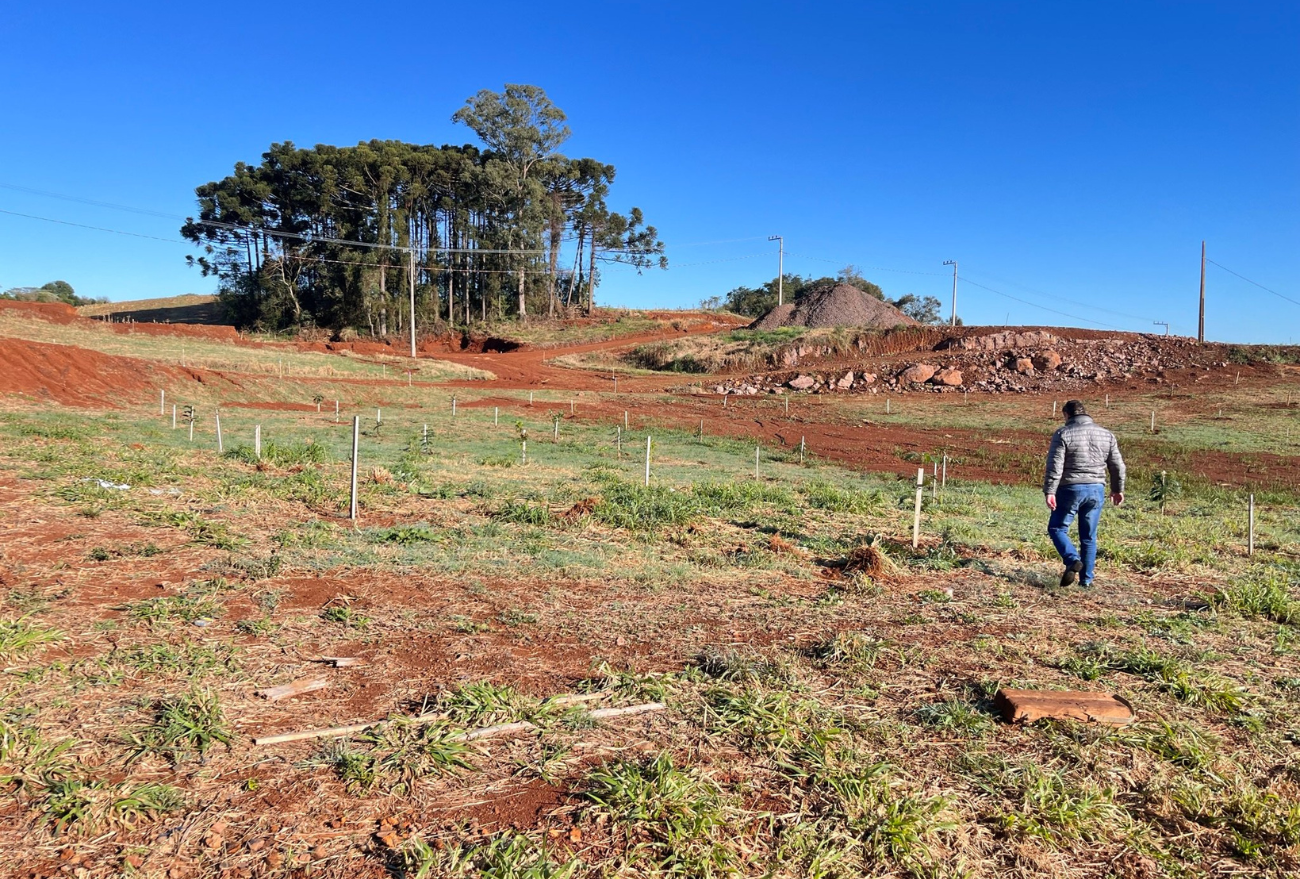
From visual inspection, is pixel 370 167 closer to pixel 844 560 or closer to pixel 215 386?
pixel 215 386

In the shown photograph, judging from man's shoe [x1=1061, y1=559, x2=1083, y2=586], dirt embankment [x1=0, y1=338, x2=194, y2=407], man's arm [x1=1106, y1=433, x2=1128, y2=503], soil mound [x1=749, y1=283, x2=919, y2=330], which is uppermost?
soil mound [x1=749, y1=283, x2=919, y2=330]

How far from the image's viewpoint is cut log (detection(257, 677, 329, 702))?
405 centimetres

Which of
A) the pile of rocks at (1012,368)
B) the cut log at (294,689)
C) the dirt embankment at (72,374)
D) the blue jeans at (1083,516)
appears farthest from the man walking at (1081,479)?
the pile of rocks at (1012,368)

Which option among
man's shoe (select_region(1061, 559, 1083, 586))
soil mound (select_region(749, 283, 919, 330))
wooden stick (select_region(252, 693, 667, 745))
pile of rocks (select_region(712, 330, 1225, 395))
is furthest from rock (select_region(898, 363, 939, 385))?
wooden stick (select_region(252, 693, 667, 745))

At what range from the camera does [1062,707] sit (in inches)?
159

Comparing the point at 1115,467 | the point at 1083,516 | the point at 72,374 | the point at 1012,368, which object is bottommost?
the point at 1083,516

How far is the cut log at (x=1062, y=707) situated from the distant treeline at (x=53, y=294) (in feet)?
286

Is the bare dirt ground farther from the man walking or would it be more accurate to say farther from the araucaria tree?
the araucaria tree

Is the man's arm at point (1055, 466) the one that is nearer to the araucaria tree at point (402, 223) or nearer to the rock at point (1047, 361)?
the rock at point (1047, 361)

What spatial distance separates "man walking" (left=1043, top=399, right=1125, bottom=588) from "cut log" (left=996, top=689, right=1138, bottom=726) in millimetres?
2869

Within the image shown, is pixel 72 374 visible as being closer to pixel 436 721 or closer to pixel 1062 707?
pixel 436 721

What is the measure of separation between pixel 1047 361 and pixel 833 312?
53.8 ft

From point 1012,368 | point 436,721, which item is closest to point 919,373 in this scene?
point 1012,368

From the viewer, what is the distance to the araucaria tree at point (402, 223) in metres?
54.2
